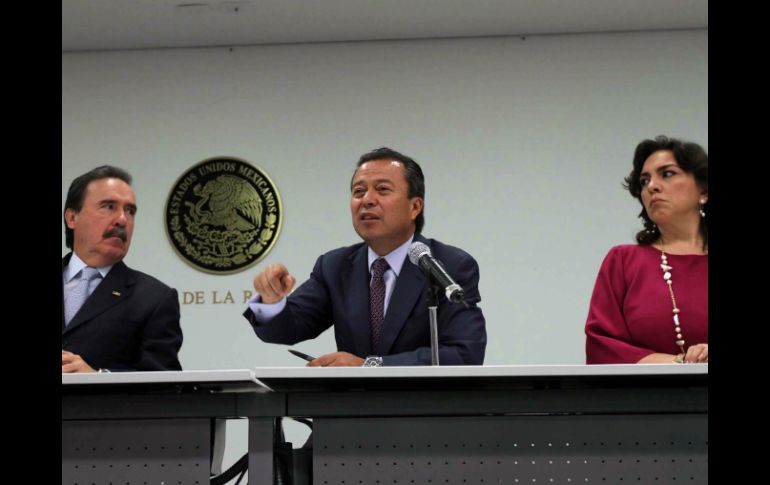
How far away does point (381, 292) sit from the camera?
3223mm

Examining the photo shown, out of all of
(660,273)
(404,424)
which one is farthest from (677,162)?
(404,424)

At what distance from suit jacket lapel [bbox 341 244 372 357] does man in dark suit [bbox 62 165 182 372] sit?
1.96 ft

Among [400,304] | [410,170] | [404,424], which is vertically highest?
[410,170]

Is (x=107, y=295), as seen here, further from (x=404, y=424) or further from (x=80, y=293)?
(x=404, y=424)

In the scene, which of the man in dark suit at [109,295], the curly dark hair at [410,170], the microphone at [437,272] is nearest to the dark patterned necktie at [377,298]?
the curly dark hair at [410,170]

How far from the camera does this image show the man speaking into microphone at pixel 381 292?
3.06 m

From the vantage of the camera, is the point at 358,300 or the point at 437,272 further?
the point at 358,300

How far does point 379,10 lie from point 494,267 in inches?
59.6

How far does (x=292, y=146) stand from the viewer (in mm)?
5379

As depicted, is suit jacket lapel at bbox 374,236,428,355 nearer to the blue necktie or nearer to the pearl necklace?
the pearl necklace

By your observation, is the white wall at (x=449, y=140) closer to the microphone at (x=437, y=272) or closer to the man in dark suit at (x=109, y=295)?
the man in dark suit at (x=109, y=295)

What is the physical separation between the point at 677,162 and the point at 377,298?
3.54ft
